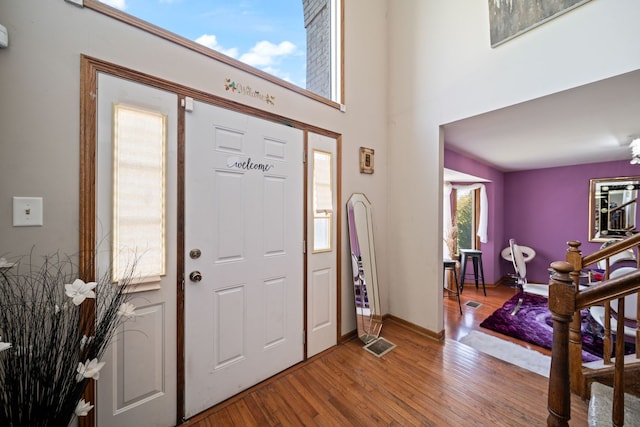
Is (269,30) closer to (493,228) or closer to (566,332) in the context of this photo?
(566,332)

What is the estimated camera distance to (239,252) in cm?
180

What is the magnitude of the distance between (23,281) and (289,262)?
4.85 feet

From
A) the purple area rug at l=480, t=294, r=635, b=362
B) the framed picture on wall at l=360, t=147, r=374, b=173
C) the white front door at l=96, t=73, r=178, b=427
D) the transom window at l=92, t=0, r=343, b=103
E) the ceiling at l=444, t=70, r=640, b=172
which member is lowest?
the purple area rug at l=480, t=294, r=635, b=362

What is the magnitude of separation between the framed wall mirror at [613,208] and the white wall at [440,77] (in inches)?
149

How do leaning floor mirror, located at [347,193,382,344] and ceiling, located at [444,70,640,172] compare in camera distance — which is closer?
ceiling, located at [444,70,640,172]

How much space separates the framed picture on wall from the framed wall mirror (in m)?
4.30

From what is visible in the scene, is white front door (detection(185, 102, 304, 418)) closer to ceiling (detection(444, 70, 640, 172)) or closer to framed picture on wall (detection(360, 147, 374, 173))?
framed picture on wall (detection(360, 147, 374, 173))

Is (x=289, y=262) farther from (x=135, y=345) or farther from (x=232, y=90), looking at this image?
(x=232, y=90)

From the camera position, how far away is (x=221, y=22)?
1.86 metres

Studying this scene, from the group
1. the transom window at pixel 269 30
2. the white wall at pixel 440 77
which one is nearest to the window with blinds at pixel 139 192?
the transom window at pixel 269 30

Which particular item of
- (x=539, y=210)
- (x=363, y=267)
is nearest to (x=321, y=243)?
(x=363, y=267)

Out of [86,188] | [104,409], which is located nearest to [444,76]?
[86,188]

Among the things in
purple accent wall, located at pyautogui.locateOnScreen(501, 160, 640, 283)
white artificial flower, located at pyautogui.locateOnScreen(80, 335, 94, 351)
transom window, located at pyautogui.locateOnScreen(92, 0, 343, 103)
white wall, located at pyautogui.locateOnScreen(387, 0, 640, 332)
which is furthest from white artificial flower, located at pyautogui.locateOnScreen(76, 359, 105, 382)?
purple accent wall, located at pyautogui.locateOnScreen(501, 160, 640, 283)

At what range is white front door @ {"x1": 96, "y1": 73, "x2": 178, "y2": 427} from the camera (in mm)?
1310
